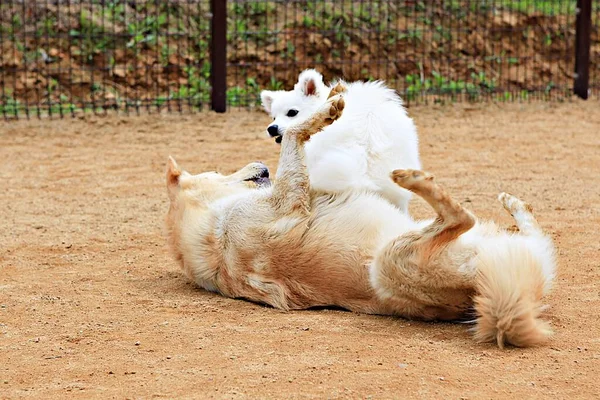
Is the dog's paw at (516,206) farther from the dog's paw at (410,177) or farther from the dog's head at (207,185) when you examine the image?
the dog's head at (207,185)

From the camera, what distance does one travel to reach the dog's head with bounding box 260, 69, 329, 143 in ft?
17.3

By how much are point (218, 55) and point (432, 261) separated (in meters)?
6.86

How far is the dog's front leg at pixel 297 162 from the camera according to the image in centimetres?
419

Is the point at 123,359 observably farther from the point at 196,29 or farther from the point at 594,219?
the point at 196,29

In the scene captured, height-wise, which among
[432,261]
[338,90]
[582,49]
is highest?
[582,49]

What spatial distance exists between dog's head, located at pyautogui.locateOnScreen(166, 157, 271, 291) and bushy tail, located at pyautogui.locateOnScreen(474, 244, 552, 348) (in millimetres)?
1347

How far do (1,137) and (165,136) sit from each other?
1580 millimetres

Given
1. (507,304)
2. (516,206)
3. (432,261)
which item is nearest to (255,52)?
(516,206)

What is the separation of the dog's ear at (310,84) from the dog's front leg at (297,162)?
1.00m

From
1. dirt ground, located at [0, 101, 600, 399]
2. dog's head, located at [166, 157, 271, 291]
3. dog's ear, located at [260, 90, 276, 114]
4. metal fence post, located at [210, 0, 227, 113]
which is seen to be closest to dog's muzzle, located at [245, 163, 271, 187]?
dog's head, located at [166, 157, 271, 291]

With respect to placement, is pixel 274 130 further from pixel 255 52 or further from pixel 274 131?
pixel 255 52

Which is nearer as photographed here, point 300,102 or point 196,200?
point 196,200

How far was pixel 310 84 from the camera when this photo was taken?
528 cm

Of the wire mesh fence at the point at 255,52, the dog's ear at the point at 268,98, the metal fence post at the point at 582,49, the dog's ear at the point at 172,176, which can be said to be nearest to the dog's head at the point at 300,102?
the dog's ear at the point at 268,98
